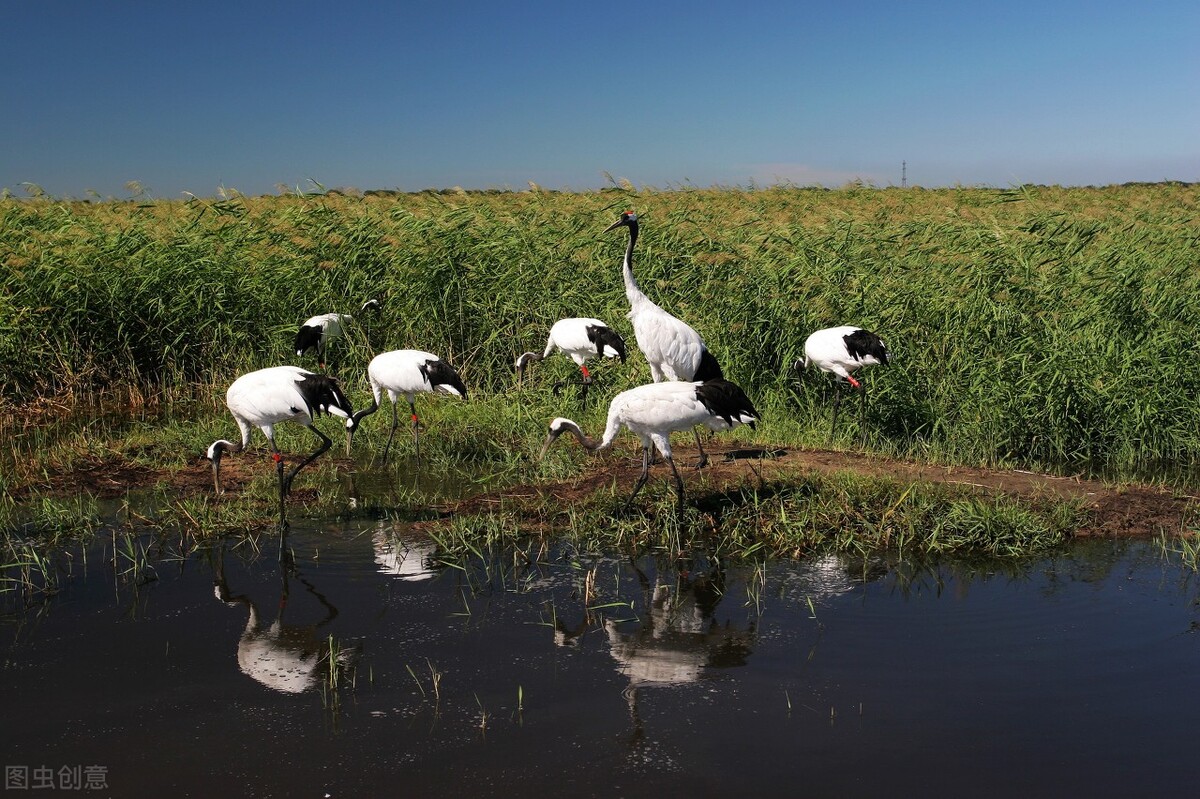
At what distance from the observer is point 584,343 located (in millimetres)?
10703

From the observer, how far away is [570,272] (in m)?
12.3

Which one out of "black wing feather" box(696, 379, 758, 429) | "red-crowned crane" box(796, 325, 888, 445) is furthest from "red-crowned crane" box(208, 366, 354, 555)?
"red-crowned crane" box(796, 325, 888, 445)

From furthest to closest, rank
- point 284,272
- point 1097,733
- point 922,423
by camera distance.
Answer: point 284,272 → point 922,423 → point 1097,733

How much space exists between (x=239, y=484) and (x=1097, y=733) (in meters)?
6.54

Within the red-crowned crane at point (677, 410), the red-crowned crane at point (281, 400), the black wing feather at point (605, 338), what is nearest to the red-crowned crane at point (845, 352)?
the black wing feather at point (605, 338)

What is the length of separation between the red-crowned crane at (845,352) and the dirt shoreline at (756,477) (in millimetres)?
1130

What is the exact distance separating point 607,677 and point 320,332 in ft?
24.7

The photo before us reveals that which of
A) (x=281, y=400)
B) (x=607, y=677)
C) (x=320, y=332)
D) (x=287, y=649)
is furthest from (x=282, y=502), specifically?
(x=320, y=332)

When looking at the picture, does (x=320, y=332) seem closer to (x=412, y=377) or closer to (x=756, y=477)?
(x=412, y=377)

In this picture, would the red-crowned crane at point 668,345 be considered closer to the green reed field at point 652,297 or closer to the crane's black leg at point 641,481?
the green reed field at point 652,297

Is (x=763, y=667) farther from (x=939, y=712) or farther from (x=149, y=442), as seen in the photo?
(x=149, y=442)

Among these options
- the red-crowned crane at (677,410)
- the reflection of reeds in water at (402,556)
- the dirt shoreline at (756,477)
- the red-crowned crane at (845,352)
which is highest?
the red-crowned crane at (845,352)

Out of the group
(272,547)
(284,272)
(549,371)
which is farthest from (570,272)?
(272,547)

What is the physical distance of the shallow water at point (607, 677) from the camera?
4082mm
